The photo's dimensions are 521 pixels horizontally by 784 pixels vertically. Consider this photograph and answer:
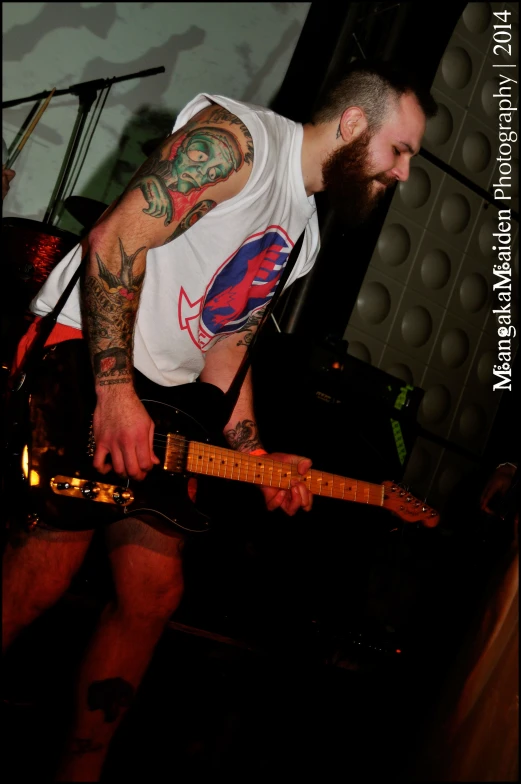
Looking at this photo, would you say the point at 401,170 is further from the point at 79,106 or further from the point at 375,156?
the point at 79,106

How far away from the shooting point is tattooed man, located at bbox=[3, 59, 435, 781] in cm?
161

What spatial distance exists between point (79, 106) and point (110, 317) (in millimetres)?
2760

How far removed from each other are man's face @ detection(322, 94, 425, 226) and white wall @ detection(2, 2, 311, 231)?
227cm

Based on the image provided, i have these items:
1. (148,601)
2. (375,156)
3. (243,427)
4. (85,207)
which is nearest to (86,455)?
(148,601)

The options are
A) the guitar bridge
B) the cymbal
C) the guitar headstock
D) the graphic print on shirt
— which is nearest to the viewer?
the guitar bridge

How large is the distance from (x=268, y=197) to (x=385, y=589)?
287 centimetres

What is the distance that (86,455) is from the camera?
1.63 metres

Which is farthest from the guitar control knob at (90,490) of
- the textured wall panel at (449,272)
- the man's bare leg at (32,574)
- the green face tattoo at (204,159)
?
the textured wall panel at (449,272)

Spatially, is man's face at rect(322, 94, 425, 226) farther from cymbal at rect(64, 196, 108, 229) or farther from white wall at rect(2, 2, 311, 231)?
white wall at rect(2, 2, 311, 231)

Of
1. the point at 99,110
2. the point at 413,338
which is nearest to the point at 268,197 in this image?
the point at 99,110

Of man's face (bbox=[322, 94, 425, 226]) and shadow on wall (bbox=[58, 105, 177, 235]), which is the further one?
shadow on wall (bbox=[58, 105, 177, 235])

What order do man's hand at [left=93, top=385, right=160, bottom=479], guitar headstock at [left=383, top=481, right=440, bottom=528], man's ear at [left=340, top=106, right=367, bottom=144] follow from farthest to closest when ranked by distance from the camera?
guitar headstock at [left=383, top=481, right=440, bottom=528], man's ear at [left=340, top=106, right=367, bottom=144], man's hand at [left=93, top=385, right=160, bottom=479]

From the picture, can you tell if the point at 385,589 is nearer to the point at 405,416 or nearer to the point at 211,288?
the point at 405,416

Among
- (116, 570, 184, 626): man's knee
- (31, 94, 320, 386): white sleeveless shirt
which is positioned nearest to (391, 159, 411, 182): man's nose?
(31, 94, 320, 386): white sleeveless shirt
